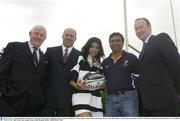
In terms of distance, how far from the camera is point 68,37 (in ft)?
18.6

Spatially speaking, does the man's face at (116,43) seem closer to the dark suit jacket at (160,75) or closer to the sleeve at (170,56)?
the dark suit jacket at (160,75)

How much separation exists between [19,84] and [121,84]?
5.03 ft

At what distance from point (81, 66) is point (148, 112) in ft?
4.07

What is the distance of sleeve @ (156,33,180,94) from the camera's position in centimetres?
479

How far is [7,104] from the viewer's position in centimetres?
524

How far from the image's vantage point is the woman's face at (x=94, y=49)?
5453 millimetres

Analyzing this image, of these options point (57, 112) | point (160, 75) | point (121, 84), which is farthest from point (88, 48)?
point (160, 75)

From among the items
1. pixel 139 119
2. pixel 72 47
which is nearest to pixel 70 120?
pixel 139 119

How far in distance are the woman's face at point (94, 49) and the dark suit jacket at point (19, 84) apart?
0.80 meters

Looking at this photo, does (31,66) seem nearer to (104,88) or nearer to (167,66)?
(104,88)

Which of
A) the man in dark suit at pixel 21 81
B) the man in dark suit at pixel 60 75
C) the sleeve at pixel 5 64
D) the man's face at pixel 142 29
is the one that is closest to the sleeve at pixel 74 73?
the man in dark suit at pixel 60 75

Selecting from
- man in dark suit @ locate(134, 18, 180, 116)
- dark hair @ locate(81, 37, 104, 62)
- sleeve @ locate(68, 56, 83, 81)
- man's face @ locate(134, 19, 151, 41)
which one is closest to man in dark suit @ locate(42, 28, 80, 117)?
sleeve @ locate(68, 56, 83, 81)

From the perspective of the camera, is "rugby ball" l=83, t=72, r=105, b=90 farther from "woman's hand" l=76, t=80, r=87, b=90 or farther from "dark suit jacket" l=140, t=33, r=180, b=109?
"dark suit jacket" l=140, t=33, r=180, b=109

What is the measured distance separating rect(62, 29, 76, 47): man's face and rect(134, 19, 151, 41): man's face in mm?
1057
